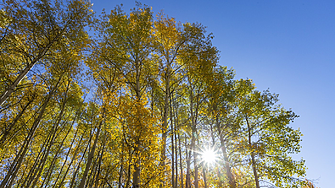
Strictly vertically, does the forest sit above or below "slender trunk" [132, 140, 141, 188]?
above

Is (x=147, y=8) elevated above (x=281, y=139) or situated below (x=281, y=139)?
above

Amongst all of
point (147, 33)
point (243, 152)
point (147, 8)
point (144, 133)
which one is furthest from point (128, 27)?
point (243, 152)

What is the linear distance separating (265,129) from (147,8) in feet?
27.6

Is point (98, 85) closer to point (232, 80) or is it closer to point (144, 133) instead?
point (144, 133)

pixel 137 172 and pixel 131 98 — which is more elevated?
pixel 131 98

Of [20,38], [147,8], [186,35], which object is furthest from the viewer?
[186,35]

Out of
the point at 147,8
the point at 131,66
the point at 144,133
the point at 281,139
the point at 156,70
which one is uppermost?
Answer: the point at 147,8

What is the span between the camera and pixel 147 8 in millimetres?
6680

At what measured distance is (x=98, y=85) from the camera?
746 cm

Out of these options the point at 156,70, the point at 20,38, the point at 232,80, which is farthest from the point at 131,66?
the point at 232,80

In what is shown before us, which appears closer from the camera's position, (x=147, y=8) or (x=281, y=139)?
(x=147, y=8)

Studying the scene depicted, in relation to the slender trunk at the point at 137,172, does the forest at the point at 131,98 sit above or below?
above

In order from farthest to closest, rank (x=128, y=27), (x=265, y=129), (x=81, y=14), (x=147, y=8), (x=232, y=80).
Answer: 1. (x=232, y=80)
2. (x=265, y=129)
3. (x=147, y=8)
4. (x=128, y=27)
5. (x=81, y=14)

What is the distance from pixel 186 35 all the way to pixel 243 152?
20.3 feet
